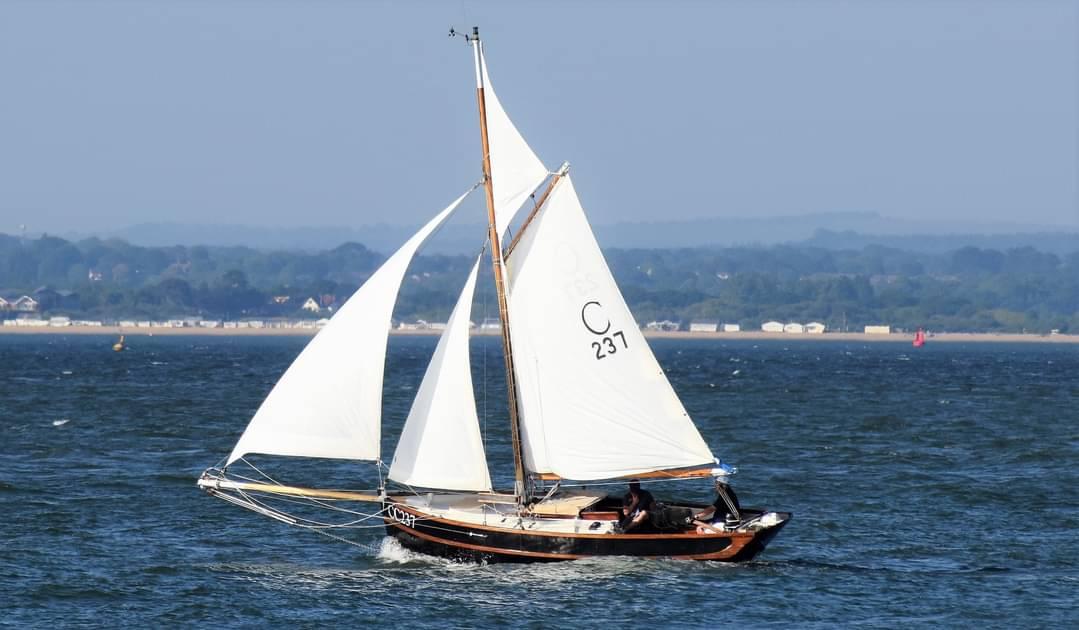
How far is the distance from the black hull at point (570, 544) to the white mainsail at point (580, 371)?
1.94 meters

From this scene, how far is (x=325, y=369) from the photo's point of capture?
35.2m

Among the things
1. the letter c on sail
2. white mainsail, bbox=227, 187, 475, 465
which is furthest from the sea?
the letter c on sail

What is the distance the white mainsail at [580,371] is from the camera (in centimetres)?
3659

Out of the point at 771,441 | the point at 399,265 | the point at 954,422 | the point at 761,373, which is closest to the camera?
the point at 399,265

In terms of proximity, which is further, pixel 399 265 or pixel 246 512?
pixel 246 512

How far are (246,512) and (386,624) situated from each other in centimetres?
1497

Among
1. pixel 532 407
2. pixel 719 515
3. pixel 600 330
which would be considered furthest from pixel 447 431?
pixel 719 515

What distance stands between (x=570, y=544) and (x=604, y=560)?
76cm

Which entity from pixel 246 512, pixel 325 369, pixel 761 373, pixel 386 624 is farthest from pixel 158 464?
pixel 761 373

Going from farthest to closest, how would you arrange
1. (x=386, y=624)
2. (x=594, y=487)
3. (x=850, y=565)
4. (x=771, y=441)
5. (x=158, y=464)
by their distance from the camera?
(x=771, y=441) < (x=158, y=464) < (x=594, y=487) < (x=850, y=565) < (x=386, y=624)

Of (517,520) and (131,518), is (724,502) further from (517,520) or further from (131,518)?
(131,518)

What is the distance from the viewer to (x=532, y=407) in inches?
1453

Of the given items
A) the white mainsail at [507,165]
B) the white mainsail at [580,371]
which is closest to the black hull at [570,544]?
the white mainsail at [580,371]

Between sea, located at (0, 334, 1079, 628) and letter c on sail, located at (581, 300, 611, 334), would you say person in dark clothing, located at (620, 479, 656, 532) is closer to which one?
sea, located at (0, 334, 1079, 628)
